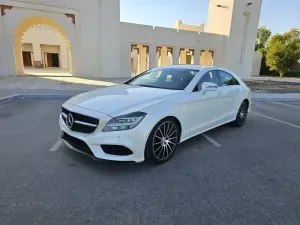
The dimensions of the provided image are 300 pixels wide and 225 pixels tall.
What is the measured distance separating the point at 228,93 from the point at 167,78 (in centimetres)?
153

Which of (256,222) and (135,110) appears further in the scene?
(135,110)

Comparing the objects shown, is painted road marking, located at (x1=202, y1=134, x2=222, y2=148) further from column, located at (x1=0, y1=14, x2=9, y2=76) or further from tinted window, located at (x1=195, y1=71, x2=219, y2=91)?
column, located at (x1=0, y1=14, x2=9, y2=76)

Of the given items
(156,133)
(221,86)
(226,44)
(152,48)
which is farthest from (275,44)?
(156,133)

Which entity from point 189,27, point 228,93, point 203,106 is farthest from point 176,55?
point 203,106

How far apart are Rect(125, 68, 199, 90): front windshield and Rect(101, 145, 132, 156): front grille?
1.49 metres

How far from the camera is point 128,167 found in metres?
3.20

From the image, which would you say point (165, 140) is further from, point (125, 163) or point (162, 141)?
point (125, 163)

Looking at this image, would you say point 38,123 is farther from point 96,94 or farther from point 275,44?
point 275,44

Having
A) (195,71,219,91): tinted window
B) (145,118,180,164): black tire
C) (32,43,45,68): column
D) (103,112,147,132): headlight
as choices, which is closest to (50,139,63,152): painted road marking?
(103,112,147,132): headlight

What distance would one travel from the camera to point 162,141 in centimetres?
326

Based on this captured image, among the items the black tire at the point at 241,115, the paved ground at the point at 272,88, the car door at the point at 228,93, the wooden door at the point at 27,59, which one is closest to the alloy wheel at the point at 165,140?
the car door at the point at 228,93

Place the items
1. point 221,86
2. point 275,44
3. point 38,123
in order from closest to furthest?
1. point 221,86
2. point 38,123
3. point 275,44

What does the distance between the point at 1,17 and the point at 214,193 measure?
58.4ft

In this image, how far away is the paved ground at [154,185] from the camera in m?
2.22
